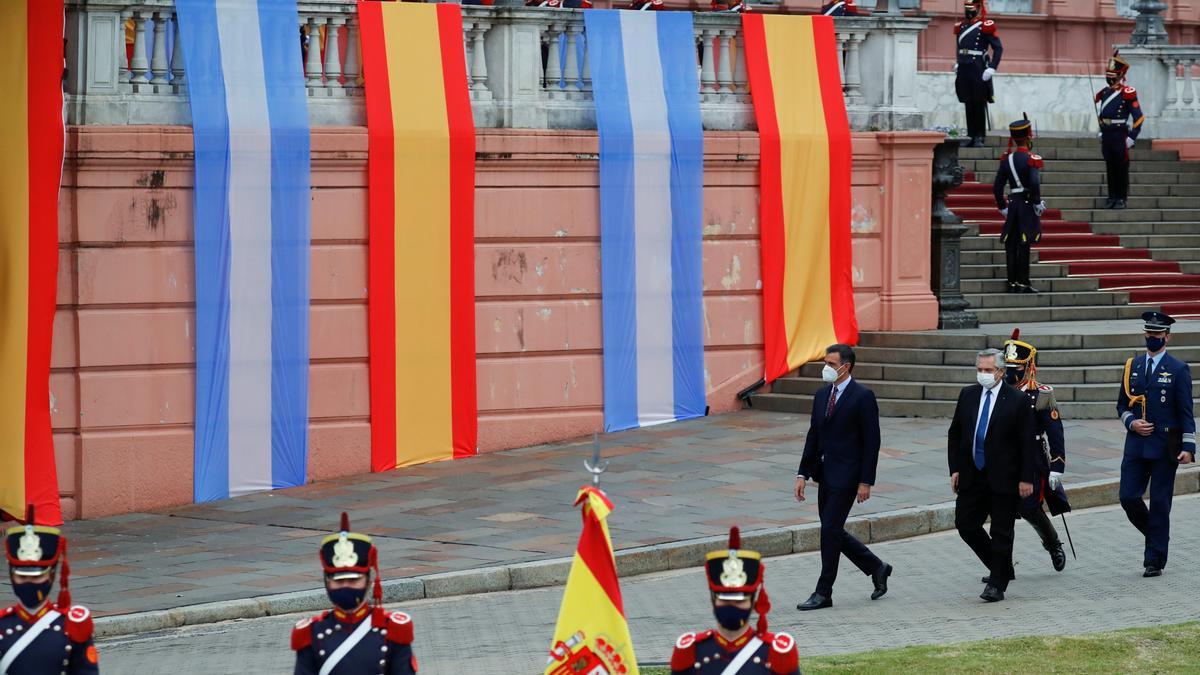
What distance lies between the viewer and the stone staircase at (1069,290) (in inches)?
784

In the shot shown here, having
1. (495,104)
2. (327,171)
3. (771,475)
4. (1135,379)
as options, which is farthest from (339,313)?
(1135,379)

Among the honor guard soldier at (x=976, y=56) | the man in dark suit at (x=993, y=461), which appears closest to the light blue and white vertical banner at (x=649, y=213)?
the honor guard soldier at (x=976, y=56)

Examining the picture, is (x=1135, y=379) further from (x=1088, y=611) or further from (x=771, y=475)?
(x=771, y=475)

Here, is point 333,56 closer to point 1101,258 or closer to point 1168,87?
point 1101,258

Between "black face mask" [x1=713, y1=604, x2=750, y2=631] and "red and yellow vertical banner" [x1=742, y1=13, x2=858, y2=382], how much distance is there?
12.9 m

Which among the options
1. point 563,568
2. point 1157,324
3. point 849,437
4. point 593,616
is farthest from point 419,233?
point 593,616

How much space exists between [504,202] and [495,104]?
94 cm

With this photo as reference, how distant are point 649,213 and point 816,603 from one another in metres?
7.42

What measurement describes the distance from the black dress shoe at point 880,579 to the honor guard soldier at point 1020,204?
9.86 meters

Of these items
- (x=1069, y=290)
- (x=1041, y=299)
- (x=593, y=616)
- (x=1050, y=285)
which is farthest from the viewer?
(x=1069, y=290)

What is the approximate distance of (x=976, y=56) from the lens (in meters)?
25.3

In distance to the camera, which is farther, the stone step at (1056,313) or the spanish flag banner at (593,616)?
the stone step at (1056,313)

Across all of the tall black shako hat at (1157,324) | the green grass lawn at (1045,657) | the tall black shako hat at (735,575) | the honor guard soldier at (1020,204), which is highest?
the honor guard soldier at (1020,204)

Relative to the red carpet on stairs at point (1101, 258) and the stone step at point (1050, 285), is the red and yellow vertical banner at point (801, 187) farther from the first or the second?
the red carpet on stairs at point (1101, 258)
